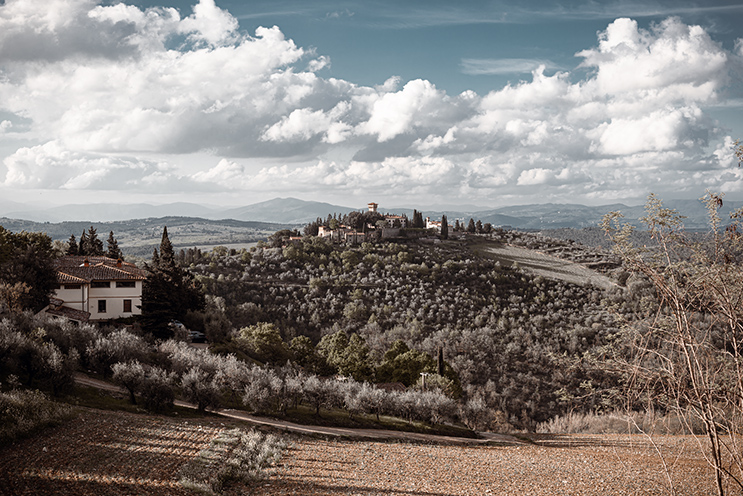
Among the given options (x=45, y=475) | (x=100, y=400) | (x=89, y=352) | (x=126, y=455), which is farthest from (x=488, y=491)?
(x=89, y=352)

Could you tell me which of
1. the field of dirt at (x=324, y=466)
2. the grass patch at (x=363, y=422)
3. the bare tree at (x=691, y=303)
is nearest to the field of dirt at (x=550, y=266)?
the grass patch at (x=363, y=422)

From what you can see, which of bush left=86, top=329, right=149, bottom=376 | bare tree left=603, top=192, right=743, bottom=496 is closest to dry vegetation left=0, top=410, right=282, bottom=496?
bush left=86, top=329, right=149, bottom=376

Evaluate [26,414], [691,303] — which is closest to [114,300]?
[26,414]

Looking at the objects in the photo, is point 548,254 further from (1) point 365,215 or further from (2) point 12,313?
(2) point 12,313

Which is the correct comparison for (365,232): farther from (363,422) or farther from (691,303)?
(691,303)

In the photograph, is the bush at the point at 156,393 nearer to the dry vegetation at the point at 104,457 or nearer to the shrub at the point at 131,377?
the shrub at the point at 131,377
